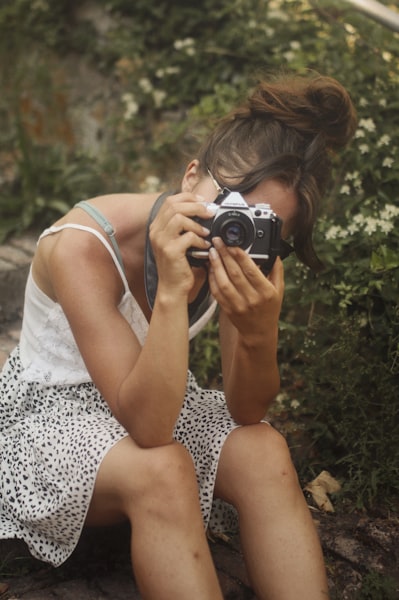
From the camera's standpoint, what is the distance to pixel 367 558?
203 centimetres

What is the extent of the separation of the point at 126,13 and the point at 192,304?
2.60m

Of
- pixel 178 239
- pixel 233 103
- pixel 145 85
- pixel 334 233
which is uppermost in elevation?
pixel 178 239

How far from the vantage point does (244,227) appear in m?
1.58

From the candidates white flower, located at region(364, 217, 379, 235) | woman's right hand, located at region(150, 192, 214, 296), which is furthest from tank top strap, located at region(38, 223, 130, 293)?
white flower, located at region(364, 217, 379, 235)

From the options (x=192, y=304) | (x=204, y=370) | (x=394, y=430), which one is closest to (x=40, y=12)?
(x=204, y=370)

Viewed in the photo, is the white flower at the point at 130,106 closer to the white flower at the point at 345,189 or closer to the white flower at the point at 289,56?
the white flower at the point at 289,56

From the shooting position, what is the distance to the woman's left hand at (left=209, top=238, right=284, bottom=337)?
1.58 meters

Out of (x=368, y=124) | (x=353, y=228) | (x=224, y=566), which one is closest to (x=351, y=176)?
(x=368, y=124)

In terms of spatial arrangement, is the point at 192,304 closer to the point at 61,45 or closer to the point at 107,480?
the point at 107,480

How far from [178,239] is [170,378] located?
28cm

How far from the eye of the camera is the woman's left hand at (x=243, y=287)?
1583 mm

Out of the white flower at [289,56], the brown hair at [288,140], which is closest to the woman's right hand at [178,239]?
the brown hair at [288,140]

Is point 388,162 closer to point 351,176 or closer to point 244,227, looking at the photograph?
point 351,176

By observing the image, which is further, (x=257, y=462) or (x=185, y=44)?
(x=185, y=44)
